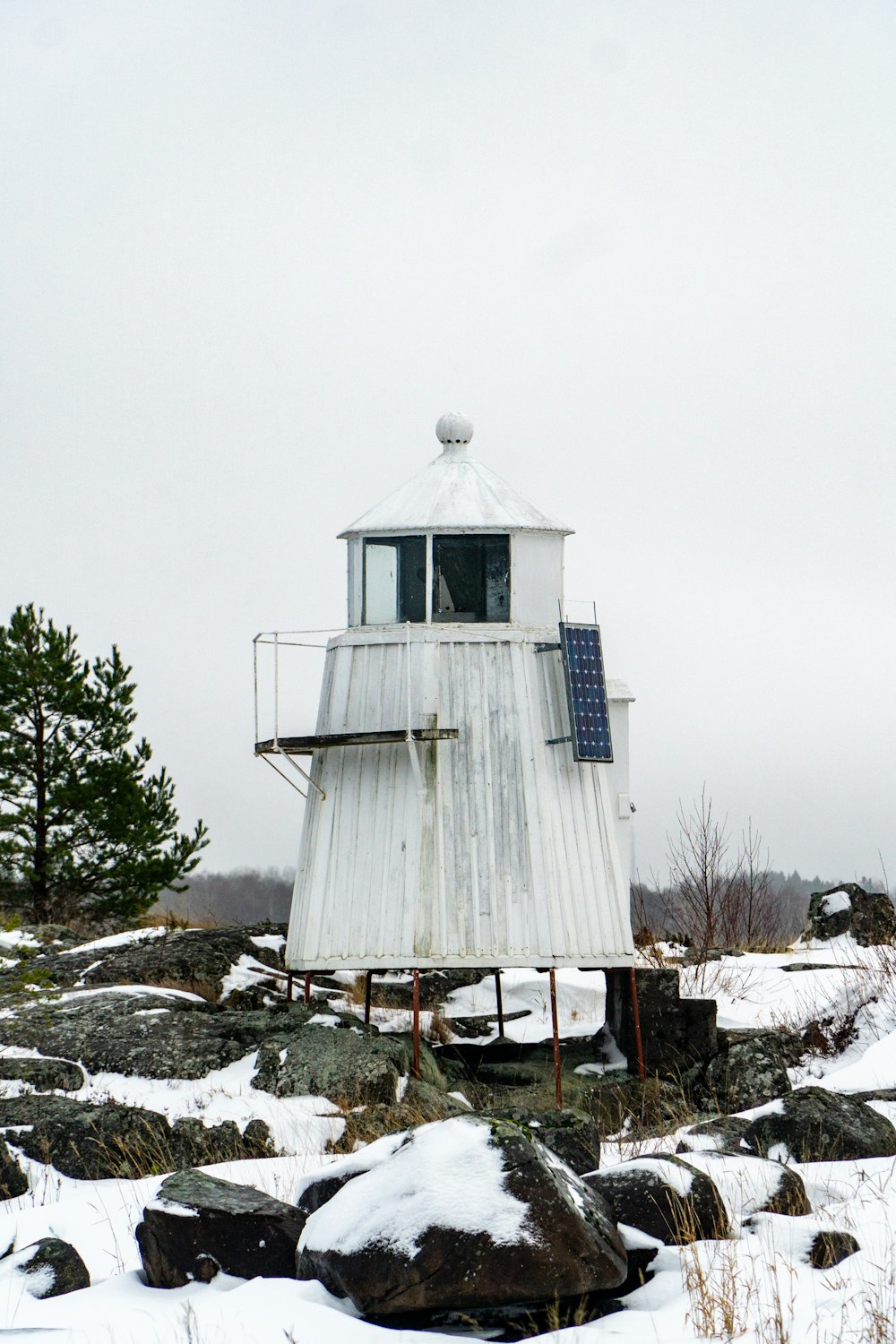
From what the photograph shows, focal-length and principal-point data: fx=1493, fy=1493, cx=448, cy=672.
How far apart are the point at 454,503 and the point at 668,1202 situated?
12478mm

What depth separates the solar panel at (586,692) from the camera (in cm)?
1944

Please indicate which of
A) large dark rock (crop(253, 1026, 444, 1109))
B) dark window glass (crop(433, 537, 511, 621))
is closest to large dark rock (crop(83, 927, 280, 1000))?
large dark rock (crop(253, 1026, 444, 1109))

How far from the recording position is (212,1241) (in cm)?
923

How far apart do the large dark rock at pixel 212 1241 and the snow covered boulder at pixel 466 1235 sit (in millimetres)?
420

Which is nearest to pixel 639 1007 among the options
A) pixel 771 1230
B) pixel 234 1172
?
pixel 234 1172

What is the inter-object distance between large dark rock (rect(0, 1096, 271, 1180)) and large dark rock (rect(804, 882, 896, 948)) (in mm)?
16675

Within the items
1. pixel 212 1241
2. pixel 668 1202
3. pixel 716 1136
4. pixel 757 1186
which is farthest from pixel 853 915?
pixel 212 1241

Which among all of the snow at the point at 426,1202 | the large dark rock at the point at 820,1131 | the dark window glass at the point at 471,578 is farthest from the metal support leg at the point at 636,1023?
the snow at the point at 426,1202

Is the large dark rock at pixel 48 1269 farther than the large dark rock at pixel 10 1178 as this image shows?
No

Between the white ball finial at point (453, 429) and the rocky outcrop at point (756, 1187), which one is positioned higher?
the white ball finial at point (453, 429)

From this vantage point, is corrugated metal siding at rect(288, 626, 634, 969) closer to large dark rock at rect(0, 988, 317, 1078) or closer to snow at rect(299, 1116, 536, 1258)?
large dark rock at rect(0, 988, 317, 1078)

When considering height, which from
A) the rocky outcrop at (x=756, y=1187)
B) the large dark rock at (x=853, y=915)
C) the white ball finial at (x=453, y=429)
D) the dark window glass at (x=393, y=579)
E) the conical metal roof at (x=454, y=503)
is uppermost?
the white ball finial at (x=453, y=429)

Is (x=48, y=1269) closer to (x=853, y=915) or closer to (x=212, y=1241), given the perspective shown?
(x=212, y=1241)

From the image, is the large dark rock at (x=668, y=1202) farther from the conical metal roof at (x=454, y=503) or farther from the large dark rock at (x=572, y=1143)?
the conical metal roof at (x=454, y=503)
